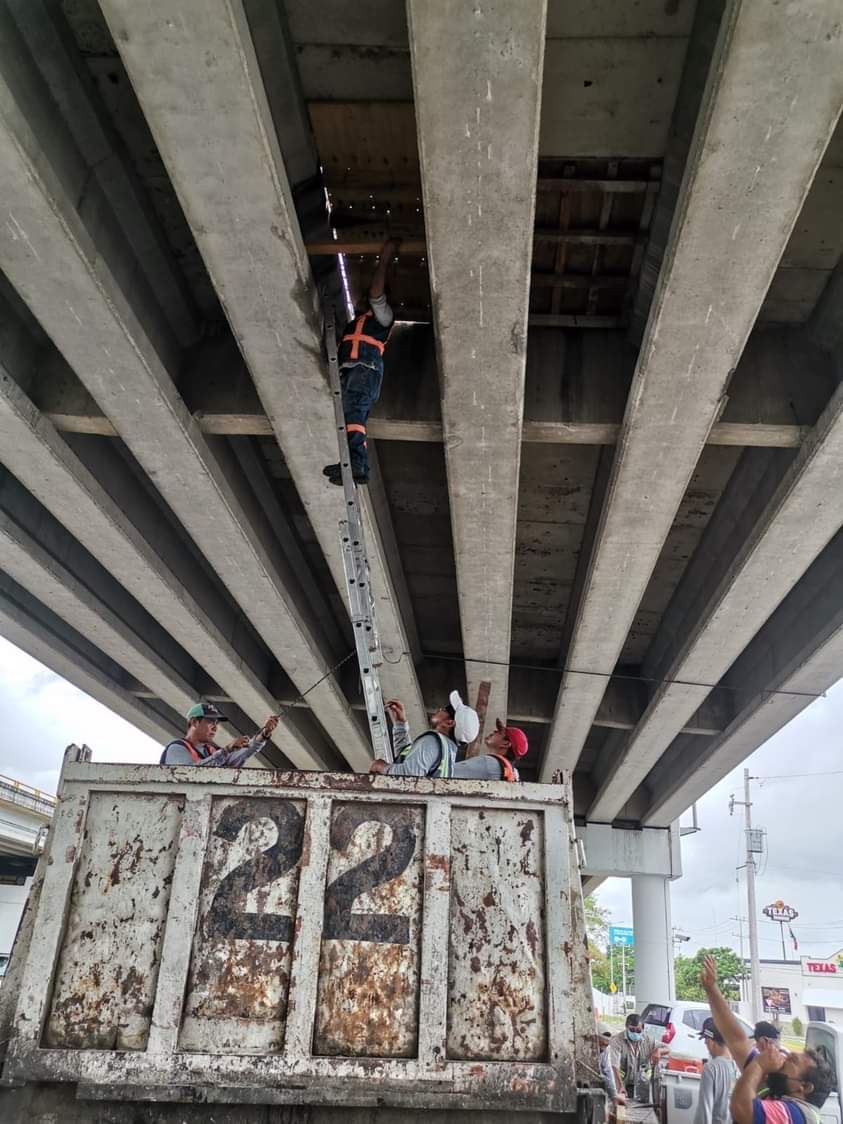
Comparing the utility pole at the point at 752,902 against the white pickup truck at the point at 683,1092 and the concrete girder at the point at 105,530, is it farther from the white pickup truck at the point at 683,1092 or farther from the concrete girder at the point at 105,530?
the concrete girder at the point at 105,530

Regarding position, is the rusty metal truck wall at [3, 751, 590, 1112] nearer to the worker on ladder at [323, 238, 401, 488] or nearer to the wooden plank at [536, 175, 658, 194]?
the worker on ladder at [323, 238, 401, 488]

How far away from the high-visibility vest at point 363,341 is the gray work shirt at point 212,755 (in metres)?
2.89

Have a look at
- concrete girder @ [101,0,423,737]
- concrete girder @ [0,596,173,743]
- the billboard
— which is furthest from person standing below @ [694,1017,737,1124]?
the billboard

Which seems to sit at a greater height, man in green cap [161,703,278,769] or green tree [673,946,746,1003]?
man in green cap [161,703,278,769]

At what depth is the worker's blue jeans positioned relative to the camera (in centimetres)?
620

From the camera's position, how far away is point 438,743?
501 centimetres

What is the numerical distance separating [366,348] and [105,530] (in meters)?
4.37

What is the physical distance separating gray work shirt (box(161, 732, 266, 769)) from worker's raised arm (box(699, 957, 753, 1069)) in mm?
3578

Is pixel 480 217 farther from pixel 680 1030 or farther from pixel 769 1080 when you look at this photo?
pixel 680 1030

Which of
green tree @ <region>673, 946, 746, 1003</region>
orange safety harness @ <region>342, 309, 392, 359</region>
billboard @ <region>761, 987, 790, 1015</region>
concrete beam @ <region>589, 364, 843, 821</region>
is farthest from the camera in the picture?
green tree @ <region>673, 946, 746, 1003</region>

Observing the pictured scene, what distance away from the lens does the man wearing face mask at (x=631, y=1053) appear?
46.9 ft

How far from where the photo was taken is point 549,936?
386 centimetres

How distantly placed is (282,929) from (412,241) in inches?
186

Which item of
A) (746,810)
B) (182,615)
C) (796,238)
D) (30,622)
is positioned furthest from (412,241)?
(746,810)
